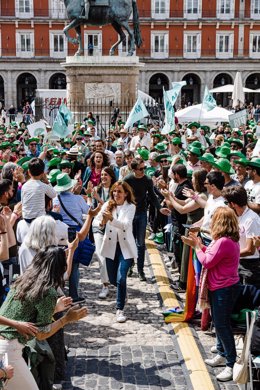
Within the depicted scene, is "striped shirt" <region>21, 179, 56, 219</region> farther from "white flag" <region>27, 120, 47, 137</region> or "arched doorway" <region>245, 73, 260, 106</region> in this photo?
"arched doorway" <region>245, 73, 260, 106</region>

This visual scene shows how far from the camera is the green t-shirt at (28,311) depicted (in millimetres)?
4391

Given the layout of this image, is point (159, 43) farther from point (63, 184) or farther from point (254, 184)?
point (63, 184)

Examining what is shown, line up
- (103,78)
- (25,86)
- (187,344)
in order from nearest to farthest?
(187,344), (103,78), (25,86)

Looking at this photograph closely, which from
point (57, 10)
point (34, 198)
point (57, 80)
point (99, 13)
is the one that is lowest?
point (34, 198)

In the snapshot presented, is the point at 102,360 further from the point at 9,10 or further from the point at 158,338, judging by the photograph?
the point at 9,10

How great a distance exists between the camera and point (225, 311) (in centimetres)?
566

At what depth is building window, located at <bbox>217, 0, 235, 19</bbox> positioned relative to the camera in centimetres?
5253

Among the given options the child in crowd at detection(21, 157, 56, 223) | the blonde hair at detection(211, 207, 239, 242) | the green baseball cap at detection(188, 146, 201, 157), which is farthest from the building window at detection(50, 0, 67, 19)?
the blonde hair at detection(211, 207, 239, 242)

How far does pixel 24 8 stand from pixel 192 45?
1586 cm

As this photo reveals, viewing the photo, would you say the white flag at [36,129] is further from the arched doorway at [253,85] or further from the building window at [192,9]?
the arched doorway at [253,85]

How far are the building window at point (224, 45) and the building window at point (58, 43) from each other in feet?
47.0

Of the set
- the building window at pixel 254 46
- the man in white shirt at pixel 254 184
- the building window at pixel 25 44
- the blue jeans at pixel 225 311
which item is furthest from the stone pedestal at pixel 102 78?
the building window at pixel 254 46

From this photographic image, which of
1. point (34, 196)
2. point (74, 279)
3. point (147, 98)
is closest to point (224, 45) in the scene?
point (147, 98)


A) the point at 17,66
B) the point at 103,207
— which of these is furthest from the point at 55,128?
the point at 17,66
